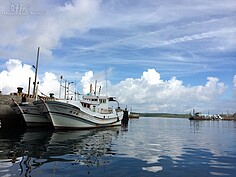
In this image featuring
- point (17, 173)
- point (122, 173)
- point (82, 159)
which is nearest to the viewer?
point (17, 173)

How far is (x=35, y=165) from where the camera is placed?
1123 cm

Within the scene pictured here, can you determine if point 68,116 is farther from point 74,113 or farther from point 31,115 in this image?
point 31,115

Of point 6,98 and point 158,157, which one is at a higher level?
point 6,98

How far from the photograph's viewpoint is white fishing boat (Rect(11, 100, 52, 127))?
32.7 m

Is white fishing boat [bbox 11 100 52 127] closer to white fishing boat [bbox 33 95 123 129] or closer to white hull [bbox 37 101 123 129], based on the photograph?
white fishing boat [bbox 33 95 123 129]

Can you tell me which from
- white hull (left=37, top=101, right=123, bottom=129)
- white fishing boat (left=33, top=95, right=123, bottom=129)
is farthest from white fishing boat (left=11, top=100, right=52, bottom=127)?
white hull (left=37, top=101, right=123, bottom=129)

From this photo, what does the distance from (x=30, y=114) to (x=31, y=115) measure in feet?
0.77

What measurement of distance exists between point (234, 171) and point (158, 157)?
4.38 metres

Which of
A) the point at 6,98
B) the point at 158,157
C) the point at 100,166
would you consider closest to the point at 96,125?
the point at 6,98

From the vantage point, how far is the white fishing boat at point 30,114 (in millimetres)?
32656

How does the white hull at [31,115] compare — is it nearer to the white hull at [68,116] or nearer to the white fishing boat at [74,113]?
the white fishing boat at [74,113]

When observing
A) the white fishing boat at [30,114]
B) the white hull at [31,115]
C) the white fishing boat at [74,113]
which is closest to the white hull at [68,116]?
the white fishing boat at [74,113]

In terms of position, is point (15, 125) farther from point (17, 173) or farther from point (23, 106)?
point (17, 173)

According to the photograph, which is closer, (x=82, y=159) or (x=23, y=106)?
(x=82, y=159)
